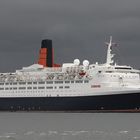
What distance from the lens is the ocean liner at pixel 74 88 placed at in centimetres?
8249

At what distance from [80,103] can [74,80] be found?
3535mm

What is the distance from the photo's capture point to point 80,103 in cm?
8412

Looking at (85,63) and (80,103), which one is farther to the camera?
(85,63)

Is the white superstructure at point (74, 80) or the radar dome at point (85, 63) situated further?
the radar dome at point (85, 63)

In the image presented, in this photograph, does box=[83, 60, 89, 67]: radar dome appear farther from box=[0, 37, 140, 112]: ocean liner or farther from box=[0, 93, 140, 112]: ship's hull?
box=[0, 93, 140, 112]: ship's hull

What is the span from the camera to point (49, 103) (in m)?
86.8

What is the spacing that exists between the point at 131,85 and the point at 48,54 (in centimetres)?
1714
